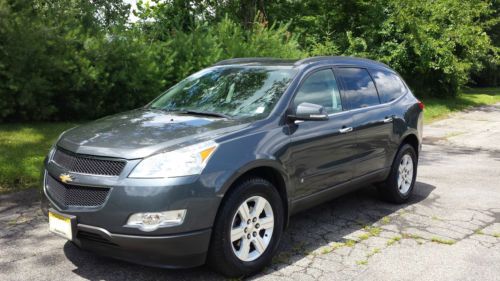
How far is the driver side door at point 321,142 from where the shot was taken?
444 centimetres

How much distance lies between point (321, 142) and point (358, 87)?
117 centimetres

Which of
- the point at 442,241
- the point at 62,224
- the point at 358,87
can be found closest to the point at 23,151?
the point at 62,224

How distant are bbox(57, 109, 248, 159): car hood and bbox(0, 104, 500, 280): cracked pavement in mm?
981

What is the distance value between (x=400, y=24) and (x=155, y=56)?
10743 mm

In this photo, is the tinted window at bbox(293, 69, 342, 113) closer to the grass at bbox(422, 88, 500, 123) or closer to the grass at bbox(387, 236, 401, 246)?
the grass at bbox(387, 236, 401, 246)

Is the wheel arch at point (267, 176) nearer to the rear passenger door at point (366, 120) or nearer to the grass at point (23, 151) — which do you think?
the rear passenger door at point (366, 120)

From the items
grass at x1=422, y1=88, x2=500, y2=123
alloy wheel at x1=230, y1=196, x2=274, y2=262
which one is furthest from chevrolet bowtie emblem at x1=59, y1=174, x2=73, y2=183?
grass at x1=422, y1=88, x2=500, y2=123

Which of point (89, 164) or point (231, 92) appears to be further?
point (231, 92)

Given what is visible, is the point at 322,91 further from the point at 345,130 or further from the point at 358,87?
the point at 358,87

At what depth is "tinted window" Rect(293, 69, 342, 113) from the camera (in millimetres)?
4766

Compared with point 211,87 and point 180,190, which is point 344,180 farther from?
point 180,190

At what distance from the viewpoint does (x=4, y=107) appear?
847 cm

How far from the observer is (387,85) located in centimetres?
614

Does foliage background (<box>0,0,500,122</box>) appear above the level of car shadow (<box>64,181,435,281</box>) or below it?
above
